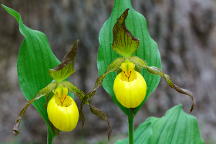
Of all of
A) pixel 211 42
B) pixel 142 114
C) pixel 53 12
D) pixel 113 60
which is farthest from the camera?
pixel 211 42

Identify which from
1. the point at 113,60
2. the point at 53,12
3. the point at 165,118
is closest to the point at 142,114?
the point at 53,12

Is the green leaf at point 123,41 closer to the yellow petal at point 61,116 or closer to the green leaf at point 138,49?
the green leaf at point 138,49

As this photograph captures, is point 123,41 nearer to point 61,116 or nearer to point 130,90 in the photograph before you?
point 130,90

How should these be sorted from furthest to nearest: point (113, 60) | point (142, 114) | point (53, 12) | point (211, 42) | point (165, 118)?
point (211, 42) → point (142, 114) → point (53, 12) → point (165, 118) → point (113, 60)

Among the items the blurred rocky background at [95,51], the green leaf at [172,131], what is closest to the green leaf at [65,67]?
the green leaf at [172,131]

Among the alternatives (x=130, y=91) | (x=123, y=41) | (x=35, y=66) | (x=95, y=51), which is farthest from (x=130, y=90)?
(x=95, y=51)

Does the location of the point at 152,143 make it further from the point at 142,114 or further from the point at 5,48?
the point at 5,48
